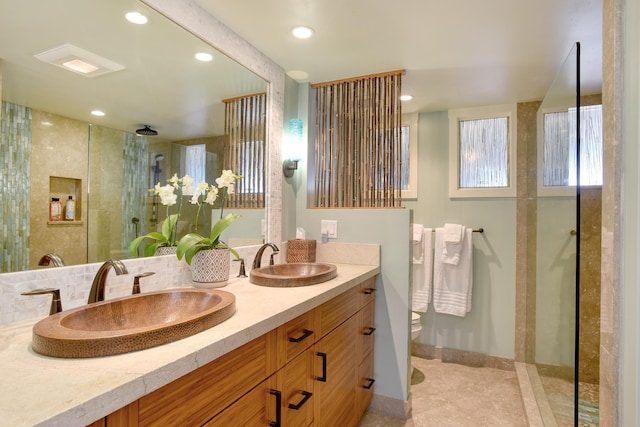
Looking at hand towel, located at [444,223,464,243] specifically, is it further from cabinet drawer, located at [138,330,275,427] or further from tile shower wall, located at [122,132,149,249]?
tile shower wall, located at [122,132,149,249]

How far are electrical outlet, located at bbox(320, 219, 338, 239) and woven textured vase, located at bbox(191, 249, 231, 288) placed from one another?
3.16 ft

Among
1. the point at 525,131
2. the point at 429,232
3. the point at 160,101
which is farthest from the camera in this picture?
the point at 429,232

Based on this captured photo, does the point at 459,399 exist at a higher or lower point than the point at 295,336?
lower

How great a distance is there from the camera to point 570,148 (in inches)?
63.6

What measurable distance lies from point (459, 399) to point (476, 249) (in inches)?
46.7

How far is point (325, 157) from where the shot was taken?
8.08ft

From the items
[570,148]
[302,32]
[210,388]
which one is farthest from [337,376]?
[302,32]

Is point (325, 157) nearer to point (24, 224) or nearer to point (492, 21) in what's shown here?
point (492, 21)

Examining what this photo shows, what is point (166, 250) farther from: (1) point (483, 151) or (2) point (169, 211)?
(1) point (483, 151)

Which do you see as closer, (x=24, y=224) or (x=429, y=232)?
(x=24, y=224)

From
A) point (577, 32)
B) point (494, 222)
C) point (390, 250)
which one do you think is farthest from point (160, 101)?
point (494, 222)

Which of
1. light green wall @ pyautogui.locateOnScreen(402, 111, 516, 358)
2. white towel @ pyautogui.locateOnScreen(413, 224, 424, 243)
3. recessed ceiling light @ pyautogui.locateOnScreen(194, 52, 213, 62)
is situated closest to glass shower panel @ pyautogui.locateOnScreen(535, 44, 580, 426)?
light green wall @ pyautogui.locateOnScreen(402, 111, 516, 358)

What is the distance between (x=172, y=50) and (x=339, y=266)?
1455 mm

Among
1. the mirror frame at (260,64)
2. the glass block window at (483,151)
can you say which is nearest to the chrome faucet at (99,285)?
the mirror frame at (260,64)
